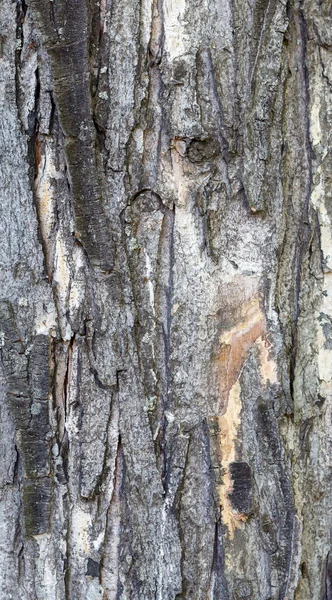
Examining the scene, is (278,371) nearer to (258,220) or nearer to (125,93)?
(258,220)

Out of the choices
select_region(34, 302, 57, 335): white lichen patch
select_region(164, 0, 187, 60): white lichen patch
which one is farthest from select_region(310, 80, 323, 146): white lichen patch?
select_region(34, 302, 57, 335): white lichen patch

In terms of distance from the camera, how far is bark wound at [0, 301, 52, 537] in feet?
3.47

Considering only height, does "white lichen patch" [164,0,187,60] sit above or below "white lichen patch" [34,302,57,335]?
above

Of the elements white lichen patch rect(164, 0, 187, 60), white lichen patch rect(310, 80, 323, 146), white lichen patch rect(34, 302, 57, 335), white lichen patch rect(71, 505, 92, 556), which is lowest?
white lichen patch rect(71, 505, 92, 556)

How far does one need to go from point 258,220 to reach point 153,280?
21 cm

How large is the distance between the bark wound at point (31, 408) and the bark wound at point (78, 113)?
0.63 feet

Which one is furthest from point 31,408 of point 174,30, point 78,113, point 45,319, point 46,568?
point 174,30

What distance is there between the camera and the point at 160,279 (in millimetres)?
1036

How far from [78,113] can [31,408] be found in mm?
503

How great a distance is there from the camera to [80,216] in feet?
3.35

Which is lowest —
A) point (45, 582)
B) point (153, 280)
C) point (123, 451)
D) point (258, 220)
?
point (45, 582)

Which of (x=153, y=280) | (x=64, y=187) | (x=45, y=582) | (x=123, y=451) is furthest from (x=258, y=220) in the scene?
(x=45, y=582)

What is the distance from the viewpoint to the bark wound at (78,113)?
3.24ft

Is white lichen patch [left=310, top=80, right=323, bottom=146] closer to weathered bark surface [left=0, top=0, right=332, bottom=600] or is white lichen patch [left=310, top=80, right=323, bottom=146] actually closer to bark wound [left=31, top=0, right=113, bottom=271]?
weathered bark surface [left=0, top=0, right=332, bottom=600]
